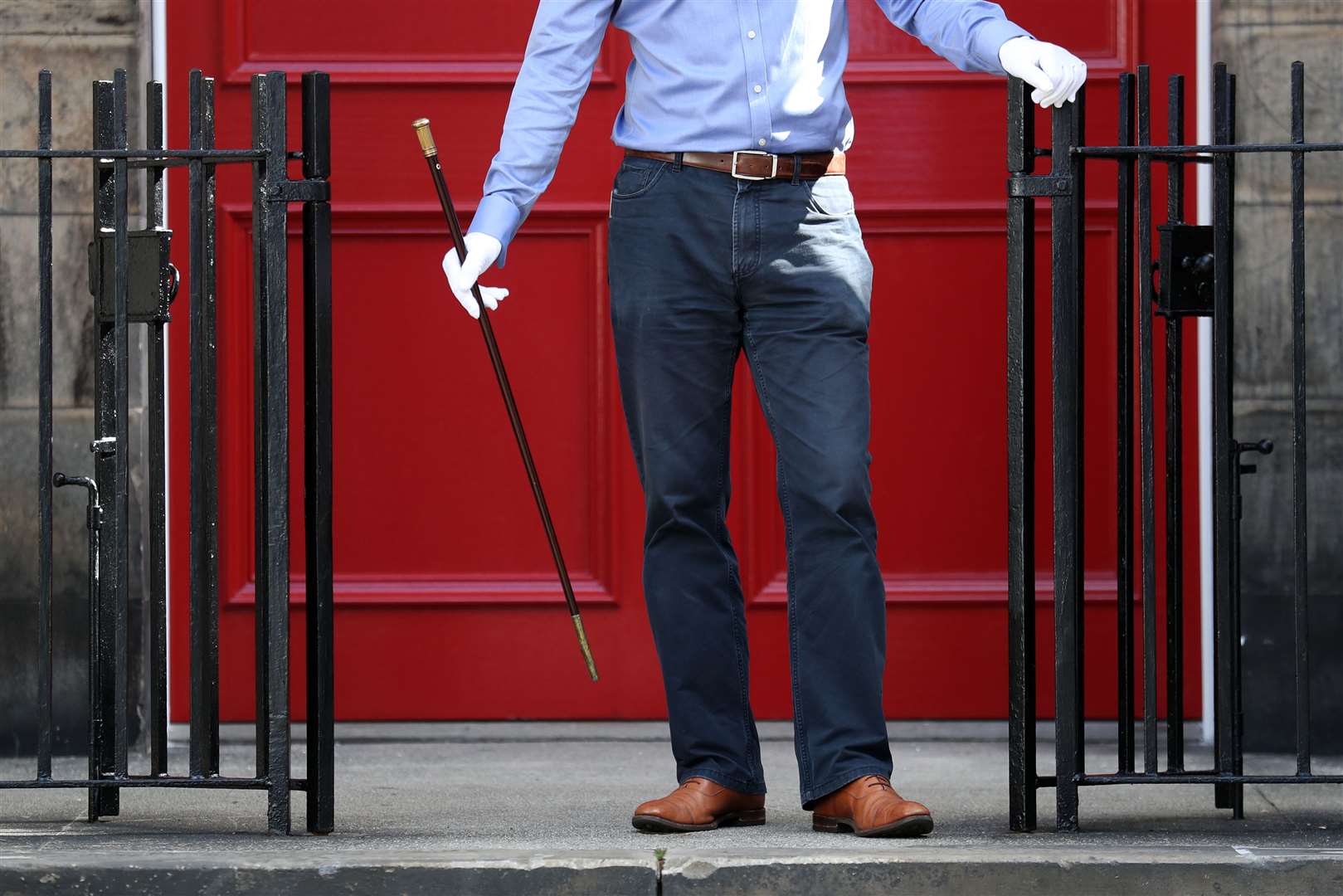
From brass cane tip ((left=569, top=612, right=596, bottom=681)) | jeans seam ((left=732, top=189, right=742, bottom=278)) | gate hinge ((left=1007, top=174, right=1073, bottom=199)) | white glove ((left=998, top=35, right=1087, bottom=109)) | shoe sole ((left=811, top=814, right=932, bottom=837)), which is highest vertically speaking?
white glove ((left=998, top=35, right=1087, bottom=109))

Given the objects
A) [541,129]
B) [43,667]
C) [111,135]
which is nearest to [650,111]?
[541,129]

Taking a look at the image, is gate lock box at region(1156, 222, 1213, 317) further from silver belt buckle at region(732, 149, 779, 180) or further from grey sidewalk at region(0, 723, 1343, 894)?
grey sidewalk at region(0, 723, 1343, 894)

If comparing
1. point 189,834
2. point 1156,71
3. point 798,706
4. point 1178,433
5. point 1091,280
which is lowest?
point 189,834

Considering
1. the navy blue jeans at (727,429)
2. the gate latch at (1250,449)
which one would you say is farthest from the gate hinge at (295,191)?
the gate latch at (1250,449)

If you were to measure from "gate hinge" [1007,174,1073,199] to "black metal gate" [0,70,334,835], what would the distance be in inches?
53.0

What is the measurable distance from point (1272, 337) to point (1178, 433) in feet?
3.25

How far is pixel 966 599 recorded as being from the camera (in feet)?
16.3

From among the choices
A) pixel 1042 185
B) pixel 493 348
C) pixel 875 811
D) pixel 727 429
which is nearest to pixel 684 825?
pixel 875 811

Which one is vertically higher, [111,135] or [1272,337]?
[111,135]

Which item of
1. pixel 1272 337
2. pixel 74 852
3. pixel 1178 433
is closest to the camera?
pixel 74 852

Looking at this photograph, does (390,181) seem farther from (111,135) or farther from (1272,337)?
(1272,337)

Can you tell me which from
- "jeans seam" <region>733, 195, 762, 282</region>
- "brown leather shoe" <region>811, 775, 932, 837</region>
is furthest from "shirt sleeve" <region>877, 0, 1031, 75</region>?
"brown leather shoe" <region>811, 775, 932, 837</region>

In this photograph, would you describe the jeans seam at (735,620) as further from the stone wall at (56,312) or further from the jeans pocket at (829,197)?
Answer: the stone wall at (56,312)

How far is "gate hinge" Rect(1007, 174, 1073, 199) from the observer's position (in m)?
3.69
